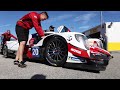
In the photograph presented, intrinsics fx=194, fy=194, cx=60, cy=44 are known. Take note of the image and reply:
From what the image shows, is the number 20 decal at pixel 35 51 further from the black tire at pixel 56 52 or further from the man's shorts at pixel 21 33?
the man's shorts at pixel 21 33

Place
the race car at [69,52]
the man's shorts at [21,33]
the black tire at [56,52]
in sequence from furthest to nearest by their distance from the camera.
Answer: the man's shorts at [21,33] → the black tire at [56,52] → the race car at [69,52]

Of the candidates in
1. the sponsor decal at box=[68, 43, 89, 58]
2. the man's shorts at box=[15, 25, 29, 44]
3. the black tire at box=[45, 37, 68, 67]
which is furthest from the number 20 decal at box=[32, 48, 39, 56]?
the sponsor decal at box=[68, 43, 89, 58]

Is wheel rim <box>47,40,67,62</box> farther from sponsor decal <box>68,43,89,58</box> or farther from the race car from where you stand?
sponsor decal <box>68,43,89,58</box>

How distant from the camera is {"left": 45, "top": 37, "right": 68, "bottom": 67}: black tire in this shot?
5.14 m

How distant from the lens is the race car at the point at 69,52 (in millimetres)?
4801

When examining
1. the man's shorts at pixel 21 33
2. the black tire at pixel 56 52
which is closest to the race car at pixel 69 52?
the black tire at pixel 56 52

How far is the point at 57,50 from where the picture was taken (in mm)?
5227

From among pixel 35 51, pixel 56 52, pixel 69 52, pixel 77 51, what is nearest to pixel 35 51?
pixel 35 51

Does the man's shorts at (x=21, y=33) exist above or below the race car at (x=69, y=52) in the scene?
above
